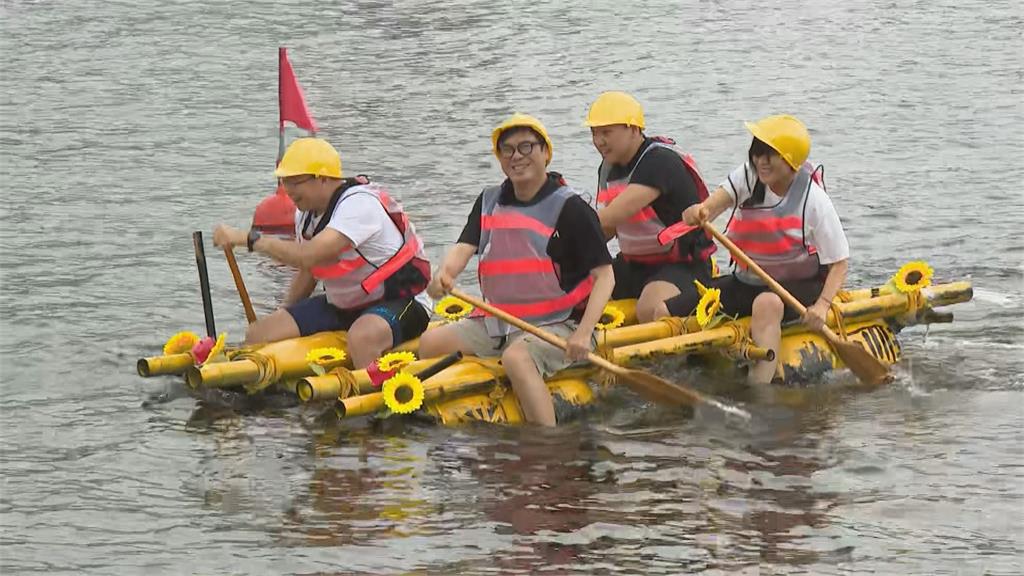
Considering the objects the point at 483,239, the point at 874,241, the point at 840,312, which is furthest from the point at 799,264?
the point at 874,241

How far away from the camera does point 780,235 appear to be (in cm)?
1091

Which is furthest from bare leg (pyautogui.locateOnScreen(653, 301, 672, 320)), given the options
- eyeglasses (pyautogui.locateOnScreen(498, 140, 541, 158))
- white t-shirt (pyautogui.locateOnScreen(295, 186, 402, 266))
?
eyeglasses (pyautogui.locateOnScreen(498, 140, 541, 158))

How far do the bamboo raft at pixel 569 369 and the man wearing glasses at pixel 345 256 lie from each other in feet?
0.55

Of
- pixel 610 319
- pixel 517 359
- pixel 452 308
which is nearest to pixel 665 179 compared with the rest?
pixel 610 319

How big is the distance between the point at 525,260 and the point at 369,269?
1116 millimetres

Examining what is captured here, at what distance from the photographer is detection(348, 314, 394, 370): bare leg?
10.5 metres

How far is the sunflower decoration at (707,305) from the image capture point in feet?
35.7

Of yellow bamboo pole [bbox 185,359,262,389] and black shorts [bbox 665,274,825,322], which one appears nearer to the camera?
→ yellow bamboo pole [bbox 185,359,262,389]

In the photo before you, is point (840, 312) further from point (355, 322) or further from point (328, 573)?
point (328, 573)

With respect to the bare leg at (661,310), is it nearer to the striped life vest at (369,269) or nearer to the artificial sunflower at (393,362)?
the striped life vest at (369,269)

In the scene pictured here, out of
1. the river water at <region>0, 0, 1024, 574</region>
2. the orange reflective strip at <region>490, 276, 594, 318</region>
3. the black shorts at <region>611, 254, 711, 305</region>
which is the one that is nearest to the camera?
the river water at <region>0, 0, 1024, 574</region>

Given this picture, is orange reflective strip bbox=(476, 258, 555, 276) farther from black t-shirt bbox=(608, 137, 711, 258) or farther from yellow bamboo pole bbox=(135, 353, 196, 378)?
yellow bamboo pole bbox=(135, 353, 196, 378)

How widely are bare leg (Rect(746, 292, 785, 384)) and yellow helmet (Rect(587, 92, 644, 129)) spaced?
1.34 m

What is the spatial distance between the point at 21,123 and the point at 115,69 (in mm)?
3525
